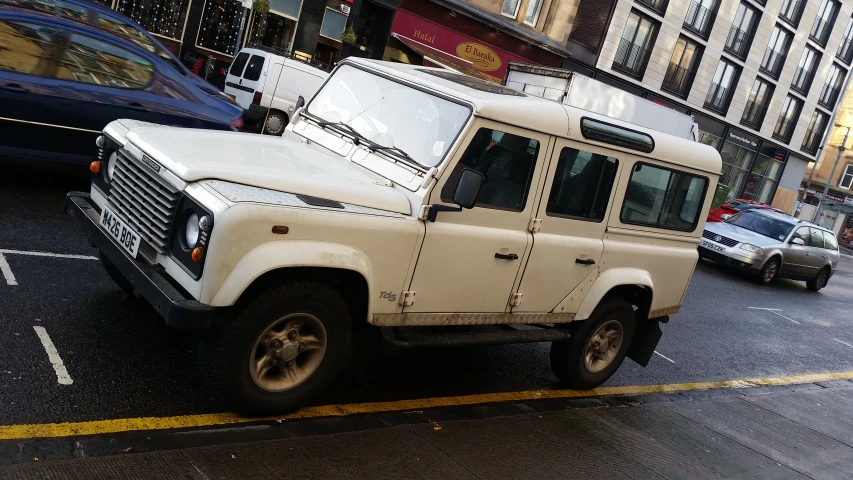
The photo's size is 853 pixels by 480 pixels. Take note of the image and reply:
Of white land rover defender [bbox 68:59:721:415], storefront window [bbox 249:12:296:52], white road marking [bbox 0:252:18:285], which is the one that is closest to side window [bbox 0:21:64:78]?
white road marking [bbox 0:252:18:285]

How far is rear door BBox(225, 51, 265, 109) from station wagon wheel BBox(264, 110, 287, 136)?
0.56m

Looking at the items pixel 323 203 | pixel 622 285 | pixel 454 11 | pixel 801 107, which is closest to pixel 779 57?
pixel 801 107

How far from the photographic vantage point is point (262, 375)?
167 inches

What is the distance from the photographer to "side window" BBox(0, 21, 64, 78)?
6922mm

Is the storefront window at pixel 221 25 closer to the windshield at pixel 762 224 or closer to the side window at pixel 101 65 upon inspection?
the side window at pixel 101 65

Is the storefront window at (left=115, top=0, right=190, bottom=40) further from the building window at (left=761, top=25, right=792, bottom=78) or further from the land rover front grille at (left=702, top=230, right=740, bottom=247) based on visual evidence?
the building window at (left=761, top=25, right=792, bottom=78)

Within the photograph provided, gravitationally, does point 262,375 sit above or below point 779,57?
below

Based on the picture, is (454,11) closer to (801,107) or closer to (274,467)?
(274,467)

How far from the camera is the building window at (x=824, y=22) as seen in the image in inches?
1790

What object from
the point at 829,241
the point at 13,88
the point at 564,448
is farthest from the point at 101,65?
the point at 829,241

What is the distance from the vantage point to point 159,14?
20.5 m

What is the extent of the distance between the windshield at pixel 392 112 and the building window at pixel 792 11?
141 feet

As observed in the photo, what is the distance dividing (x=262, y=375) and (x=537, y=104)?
2.60 meters

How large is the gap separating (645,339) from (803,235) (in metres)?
14.3
